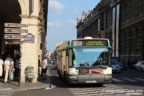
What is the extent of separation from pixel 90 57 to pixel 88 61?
0.79 feet

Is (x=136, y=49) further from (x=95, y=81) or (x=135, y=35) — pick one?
(x=95, y=81)

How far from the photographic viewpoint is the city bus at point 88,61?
14961 mm

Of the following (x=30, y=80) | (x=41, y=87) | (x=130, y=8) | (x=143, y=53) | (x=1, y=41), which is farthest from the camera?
(x=130, y=8)

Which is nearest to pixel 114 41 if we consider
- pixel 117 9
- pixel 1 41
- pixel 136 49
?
pixel 117 9

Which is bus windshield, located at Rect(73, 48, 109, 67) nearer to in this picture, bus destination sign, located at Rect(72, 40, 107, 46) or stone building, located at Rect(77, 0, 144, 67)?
bus destination sign, located at Rect(72, 40, 107, 46)

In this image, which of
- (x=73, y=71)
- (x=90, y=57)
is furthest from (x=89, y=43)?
(x=73, y=71)

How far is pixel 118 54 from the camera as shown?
212 feet

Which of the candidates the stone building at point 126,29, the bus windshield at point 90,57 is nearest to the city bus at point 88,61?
the bus windshield at point 90,57

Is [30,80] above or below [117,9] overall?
below

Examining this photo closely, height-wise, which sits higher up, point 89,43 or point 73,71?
point 89,43

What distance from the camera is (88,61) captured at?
15.2 m

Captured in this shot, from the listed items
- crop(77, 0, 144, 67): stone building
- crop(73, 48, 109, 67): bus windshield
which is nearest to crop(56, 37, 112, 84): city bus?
crop(73, 48, 109, 67): bus windshield

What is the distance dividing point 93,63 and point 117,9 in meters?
50.6

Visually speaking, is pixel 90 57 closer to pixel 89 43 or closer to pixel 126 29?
pixel 89 43
